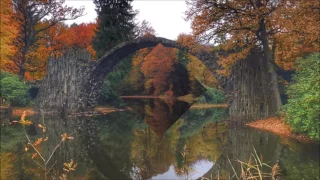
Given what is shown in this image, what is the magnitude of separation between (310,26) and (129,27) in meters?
17.6

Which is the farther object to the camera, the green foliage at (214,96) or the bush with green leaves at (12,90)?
the green foliage at (214,96)

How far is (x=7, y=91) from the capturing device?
21.9m

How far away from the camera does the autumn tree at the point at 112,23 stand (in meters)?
26.7

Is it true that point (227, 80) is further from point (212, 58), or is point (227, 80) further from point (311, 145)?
point (311, 145)

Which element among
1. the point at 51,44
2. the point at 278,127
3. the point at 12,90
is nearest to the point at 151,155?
the point at 278,127

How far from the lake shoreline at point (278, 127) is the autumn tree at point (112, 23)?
15.1 m

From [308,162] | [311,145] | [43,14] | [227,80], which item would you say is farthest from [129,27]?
[308,162]

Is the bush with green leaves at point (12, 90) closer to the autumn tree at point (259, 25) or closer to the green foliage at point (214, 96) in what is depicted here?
the autumn tree at point (259, 25)

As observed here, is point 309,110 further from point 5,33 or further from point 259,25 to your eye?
point 5,33

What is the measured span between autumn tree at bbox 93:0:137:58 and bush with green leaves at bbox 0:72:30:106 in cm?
666

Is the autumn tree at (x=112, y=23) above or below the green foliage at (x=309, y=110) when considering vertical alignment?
above

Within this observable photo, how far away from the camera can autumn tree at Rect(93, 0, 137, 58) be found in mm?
26719

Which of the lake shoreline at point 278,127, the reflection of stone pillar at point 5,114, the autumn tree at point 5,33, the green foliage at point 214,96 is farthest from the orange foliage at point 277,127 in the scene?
the green foliage at point 214,96

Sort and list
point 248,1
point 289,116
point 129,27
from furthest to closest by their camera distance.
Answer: point 129,27, point 248,1, point 289,116
